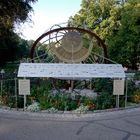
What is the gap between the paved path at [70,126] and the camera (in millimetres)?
8789

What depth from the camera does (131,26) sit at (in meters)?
36.5

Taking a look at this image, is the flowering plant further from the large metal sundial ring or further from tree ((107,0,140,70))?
tree ((107,0,140,70))

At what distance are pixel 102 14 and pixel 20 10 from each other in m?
20.2

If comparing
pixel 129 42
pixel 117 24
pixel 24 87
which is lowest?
pixel 24 87

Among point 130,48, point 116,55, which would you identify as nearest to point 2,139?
point 130,48

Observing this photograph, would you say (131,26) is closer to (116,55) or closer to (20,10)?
(116,55)

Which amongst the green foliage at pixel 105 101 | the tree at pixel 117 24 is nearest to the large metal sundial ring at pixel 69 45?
the green foliage at pixel 105 101

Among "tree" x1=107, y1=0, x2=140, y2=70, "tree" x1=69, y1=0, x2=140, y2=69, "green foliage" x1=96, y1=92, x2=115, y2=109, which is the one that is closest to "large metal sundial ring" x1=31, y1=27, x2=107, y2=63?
"green foliage" x1=96, y1=92, x2=115, y2=109

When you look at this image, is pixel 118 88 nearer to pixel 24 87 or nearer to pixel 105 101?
pixel 105 101

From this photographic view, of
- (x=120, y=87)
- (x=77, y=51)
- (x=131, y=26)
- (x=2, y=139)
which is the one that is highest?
(x=131, y=26)

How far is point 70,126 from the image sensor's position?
992 centimetres

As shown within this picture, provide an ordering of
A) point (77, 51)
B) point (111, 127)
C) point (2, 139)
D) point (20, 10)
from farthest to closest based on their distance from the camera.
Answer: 1. point (20, 10)
2. point (77, 51)
3. point (111, 127)
4. point (2, 139)

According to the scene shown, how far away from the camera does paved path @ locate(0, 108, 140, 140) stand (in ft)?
28.8

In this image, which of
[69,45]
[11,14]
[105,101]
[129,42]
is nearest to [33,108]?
[105,101]
